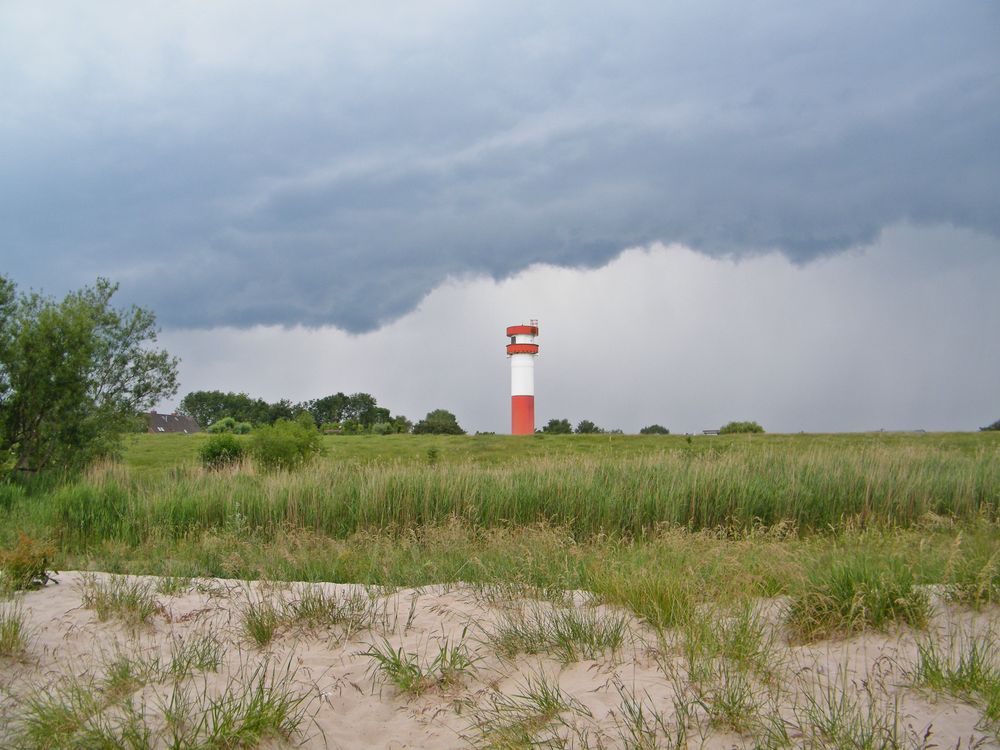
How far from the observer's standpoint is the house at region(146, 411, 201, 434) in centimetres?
7119

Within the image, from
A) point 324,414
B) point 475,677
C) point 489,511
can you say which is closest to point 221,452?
point 489,511

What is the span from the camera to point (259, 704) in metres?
4.47

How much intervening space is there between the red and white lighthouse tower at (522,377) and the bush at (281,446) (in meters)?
26.7

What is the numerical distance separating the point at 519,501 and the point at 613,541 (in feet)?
9.17

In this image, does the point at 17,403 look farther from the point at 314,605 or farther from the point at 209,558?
the point at 314,605

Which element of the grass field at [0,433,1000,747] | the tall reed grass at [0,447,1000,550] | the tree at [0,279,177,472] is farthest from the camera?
the tree at [0,279,177,472]

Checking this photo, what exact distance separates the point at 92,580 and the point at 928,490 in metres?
14.7

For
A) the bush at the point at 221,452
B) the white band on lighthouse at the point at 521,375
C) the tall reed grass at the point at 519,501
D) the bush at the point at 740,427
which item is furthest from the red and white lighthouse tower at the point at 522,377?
the tall reed grass at the point at 519,501

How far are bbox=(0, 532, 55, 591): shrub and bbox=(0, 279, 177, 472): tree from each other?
12.6 metres

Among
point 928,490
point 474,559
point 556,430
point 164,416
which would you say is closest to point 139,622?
point 474,559

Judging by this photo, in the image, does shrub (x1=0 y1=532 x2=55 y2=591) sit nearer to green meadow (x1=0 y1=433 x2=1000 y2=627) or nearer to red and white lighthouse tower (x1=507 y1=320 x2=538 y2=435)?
green meadow (x1=0 y1=433 x2=1000 y2=627)

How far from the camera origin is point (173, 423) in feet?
244

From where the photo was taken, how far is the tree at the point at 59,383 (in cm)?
1830

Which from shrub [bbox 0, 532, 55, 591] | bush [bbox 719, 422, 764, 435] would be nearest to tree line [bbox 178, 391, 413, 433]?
bush [bbox 719, 422, 764, 435]
